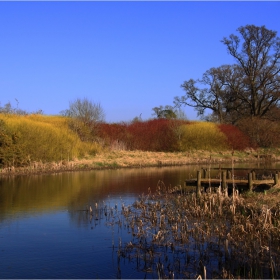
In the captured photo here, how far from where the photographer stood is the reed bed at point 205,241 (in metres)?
7.56

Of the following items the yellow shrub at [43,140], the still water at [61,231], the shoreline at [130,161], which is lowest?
the still water at [61,231]

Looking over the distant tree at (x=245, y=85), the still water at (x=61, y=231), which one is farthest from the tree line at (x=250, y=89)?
the still water at (x=61, y=231)

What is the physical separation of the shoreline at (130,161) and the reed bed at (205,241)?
10852 millimetres

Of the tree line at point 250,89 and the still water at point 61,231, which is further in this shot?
the tree line at point 250,89

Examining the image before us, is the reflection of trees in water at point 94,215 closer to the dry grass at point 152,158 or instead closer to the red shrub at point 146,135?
the dry grass at point 152,158

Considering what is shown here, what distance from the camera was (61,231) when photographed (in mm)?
10969

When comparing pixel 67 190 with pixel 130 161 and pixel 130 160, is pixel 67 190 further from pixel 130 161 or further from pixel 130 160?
pixel 130 160

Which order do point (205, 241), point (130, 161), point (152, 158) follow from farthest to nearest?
point (152, 158) < point (130, 161) < point (205, 241)

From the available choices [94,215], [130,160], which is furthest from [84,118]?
[94,215]

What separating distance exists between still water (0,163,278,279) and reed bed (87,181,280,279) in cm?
36

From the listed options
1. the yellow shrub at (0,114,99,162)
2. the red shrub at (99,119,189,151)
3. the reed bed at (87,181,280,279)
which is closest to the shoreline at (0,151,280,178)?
the yellow shrub at (0,114,99,162)

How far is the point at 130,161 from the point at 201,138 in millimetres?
10390

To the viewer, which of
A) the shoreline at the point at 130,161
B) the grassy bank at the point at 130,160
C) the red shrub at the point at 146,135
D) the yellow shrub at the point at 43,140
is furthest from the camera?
the red shrub at the point at 146,135

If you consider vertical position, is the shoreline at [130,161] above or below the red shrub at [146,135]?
below
